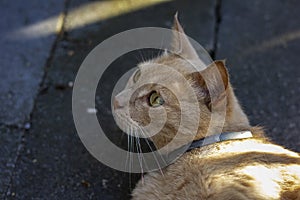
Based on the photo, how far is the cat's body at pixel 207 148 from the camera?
218 cm

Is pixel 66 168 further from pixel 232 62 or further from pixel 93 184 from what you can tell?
pixel 232 62

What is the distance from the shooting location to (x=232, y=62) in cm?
356

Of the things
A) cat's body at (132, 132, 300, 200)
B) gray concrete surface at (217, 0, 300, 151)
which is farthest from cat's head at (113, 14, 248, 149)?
gray concrete surface at (217, 0, 300, 151)

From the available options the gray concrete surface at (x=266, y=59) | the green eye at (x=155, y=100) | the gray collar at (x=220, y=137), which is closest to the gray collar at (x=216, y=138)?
the gray collar at (x=220, y=137)

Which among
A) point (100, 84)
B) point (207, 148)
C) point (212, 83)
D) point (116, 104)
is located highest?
point (212, 83)

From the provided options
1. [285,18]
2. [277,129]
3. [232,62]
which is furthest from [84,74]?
[285,18]

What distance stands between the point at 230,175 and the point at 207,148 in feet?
0.87

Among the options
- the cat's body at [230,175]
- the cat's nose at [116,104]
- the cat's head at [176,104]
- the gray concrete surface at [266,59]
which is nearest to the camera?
the cat's body at [230,175]

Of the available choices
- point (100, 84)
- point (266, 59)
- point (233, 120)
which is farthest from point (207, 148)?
point (266, 59)

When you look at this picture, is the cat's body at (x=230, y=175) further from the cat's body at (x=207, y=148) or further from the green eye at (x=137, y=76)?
the green eye at (x=137, y=76)

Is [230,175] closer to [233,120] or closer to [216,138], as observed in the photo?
[216,138]

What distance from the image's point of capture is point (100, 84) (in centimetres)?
337

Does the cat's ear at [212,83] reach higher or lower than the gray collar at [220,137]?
higher

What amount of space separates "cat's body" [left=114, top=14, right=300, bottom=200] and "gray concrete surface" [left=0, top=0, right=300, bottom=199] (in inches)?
19.6
